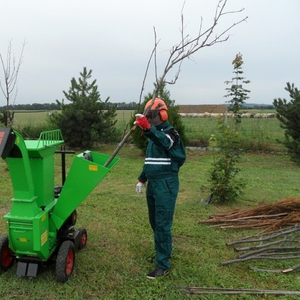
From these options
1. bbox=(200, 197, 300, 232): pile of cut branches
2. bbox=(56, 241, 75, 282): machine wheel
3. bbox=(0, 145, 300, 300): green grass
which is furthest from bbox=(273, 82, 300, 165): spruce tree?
bbox=(56, 241, 75, 282): machine wheel

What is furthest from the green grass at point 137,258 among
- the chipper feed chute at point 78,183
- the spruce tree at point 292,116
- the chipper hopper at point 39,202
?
the spruce tree at point 292,116

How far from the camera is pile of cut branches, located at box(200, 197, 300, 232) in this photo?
467 centimetres

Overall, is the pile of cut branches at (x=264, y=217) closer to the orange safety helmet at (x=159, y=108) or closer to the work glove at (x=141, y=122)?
the orange safety helmet at (x=159, y=108)

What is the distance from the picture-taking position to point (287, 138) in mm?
11430

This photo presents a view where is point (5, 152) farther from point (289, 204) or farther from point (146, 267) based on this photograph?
point (289, 204)

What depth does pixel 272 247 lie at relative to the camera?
3.86 meters

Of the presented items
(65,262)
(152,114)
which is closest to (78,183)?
(65,262)

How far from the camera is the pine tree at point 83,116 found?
43.4 ft

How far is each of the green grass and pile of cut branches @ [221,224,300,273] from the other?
0.22 feet

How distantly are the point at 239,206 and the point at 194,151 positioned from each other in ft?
27.4

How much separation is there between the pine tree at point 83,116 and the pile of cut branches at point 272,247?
10.1m

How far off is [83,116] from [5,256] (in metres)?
10.3

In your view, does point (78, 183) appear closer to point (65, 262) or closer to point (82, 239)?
point (65, 262)

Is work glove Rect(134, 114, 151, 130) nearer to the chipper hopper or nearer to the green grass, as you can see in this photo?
the chipper hopper
